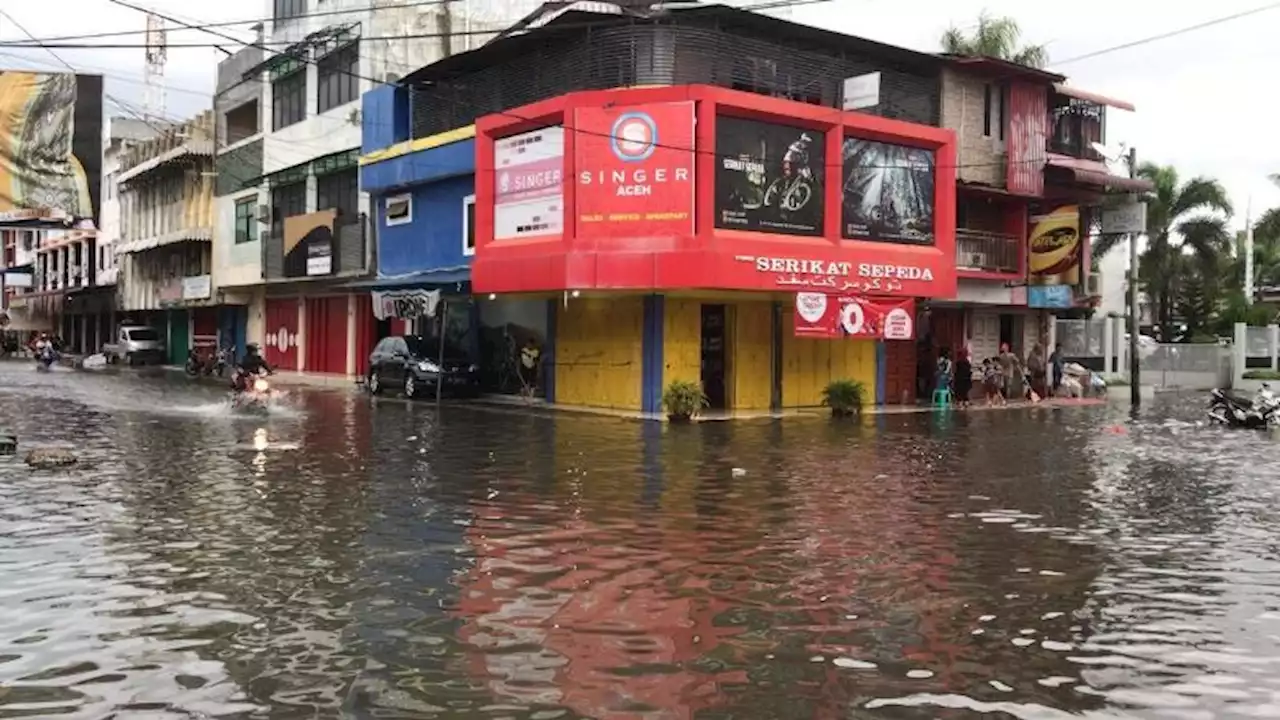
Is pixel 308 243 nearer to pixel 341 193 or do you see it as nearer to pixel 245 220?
pixel 341 193

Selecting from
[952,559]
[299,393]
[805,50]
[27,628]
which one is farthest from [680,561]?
[299,393]

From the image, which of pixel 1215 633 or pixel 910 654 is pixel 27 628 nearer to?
pixel 910 654

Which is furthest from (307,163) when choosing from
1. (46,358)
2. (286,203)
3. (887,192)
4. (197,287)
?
(887,192)

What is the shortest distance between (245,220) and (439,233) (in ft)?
55.8

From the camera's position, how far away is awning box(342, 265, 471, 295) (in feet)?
92.7

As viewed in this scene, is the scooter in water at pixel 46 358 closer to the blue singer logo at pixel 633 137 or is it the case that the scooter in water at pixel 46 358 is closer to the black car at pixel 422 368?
the black car at pixel 422 368

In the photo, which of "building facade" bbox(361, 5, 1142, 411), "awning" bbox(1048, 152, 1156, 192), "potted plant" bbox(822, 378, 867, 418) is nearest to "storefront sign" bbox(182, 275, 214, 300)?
"building facade" bbox(361, 5, 1142, 411)

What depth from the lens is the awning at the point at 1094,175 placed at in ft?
108

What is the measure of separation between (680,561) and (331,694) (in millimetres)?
3773

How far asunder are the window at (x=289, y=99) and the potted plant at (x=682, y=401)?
74.5ft

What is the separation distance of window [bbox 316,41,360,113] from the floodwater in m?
22.6

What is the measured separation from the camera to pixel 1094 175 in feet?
110

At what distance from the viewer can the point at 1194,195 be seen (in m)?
47.1

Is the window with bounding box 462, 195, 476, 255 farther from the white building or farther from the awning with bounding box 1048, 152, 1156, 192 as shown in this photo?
the awning with bounding box 1048, 152, 1156, 192
